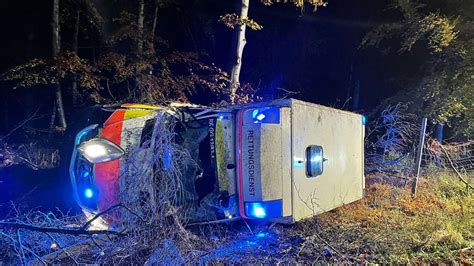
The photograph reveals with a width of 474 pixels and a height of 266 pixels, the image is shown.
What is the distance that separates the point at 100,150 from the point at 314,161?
90.9 inches

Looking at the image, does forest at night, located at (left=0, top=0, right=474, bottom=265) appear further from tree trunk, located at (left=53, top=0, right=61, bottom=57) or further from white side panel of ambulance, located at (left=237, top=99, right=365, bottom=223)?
tree trunk, located at (left=53, top=0, right=61, bottom=57)

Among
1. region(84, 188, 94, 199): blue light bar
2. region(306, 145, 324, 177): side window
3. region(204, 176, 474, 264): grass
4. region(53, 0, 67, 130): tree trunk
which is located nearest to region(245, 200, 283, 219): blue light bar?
region(204, 176, 474, 264): grass

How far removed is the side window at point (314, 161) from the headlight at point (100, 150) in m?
2.00

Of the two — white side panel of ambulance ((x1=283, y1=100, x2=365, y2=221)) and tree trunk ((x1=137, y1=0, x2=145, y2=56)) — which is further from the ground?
tree trunk ((x1=137, y1=0, x2=145, y2=56))

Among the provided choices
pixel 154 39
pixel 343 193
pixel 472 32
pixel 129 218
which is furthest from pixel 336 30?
pixel 129 218

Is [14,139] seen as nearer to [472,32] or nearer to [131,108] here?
[131,108]

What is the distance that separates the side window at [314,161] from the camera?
14.8ft

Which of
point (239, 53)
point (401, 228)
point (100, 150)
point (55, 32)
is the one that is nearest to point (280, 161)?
point (100, 150)

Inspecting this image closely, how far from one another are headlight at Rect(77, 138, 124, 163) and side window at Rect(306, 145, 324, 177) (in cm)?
200

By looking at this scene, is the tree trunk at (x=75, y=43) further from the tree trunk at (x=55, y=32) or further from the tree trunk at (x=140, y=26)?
the tree trunk at (x=140, y=26)

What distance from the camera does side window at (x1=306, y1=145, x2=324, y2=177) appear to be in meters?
4.52

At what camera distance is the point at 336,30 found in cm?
1390

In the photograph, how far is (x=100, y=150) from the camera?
13.8 ft

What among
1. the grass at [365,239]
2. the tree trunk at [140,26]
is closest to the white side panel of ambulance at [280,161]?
the grass at [365,239]
